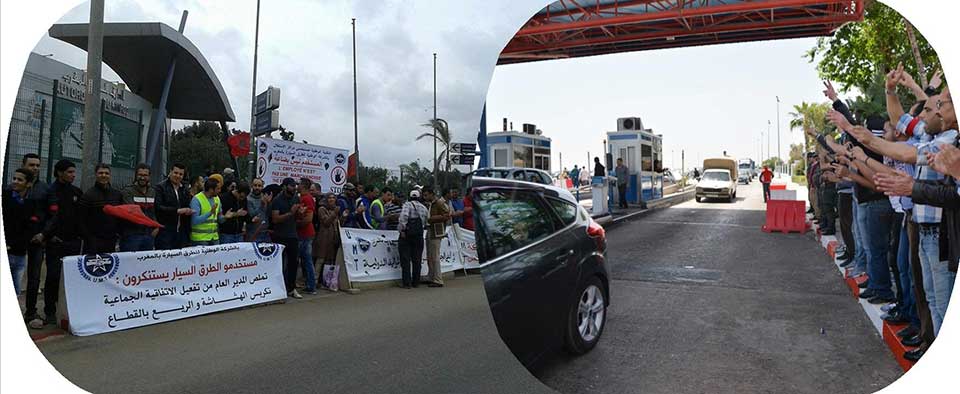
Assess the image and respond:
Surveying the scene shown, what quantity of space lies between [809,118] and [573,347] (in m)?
0.86

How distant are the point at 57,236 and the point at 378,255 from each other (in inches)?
71.3

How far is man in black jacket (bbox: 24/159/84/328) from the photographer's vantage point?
2.23 metres

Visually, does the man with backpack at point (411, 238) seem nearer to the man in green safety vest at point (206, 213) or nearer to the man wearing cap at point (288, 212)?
the man wearing cap at point (288, 212)

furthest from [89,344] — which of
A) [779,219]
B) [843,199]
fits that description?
[843,199]

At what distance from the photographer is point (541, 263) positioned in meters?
1.14

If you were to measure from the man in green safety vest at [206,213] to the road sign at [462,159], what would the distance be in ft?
3.75

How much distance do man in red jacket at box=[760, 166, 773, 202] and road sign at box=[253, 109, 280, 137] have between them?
5.25ft

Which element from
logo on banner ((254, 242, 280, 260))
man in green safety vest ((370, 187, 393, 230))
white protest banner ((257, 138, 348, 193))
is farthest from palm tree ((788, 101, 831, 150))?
logo on banner ((254, 242, 280, 260))

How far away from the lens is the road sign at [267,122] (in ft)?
6.74

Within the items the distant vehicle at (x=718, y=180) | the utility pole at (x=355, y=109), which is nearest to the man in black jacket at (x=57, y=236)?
the utility pole at (x=355, y=109)

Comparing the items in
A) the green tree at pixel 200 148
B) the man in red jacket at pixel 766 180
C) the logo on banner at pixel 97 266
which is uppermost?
the green tree at pixel 200 148

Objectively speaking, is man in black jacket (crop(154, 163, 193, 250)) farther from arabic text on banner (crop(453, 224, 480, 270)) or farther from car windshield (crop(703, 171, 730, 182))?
car windshield (crop(703, 171, 730, 182))

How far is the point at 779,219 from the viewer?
4.69ft

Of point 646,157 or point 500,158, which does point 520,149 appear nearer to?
point 500,158
